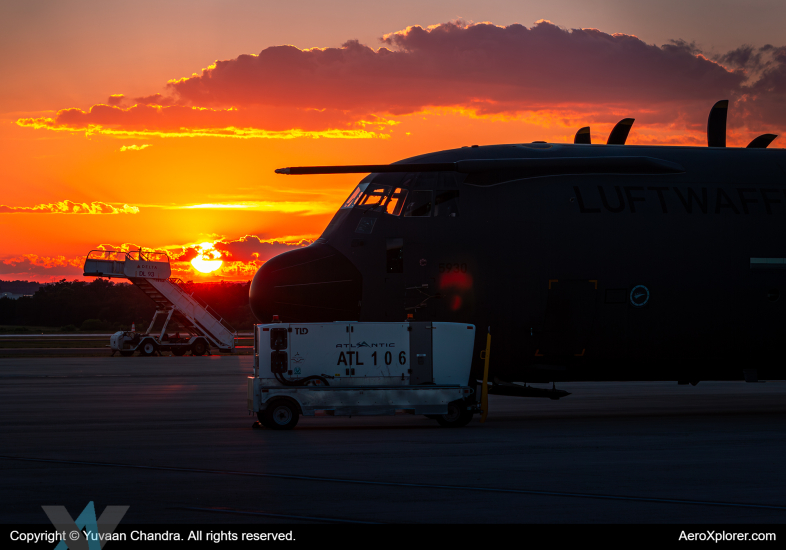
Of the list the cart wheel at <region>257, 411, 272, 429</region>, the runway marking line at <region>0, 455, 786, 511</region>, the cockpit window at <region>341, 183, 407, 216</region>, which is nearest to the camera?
the runway marking line at <region>0, 455, 786, 511</region>

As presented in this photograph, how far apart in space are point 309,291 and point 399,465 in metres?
8.18

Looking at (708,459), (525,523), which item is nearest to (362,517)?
(525,523)

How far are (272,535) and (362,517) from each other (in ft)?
4.48

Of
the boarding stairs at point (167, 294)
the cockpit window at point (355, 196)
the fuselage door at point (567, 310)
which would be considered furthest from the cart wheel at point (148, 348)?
the fuselage door at point (567, 310)

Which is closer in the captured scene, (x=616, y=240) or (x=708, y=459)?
(x=708, y=459)

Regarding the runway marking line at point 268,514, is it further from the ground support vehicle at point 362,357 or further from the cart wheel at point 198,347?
the cart wheel at point 198,347

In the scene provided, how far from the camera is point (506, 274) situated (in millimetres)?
22750

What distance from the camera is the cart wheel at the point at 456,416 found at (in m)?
21.6

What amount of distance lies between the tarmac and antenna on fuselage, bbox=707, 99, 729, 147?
790cm

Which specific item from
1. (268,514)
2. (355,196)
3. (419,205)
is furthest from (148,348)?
(268,514)

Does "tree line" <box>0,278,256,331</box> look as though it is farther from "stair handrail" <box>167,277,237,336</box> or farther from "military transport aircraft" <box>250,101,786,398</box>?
"military transport aircraft" <box>250,101,786,398</box>

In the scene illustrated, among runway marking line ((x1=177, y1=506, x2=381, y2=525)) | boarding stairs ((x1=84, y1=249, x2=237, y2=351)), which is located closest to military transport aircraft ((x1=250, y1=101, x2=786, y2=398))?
runway marking line ((x1=177, y1=506, x2=381, y2=525))

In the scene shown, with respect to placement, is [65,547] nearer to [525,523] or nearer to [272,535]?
[272,535]

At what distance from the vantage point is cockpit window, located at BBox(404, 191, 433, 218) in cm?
2300
